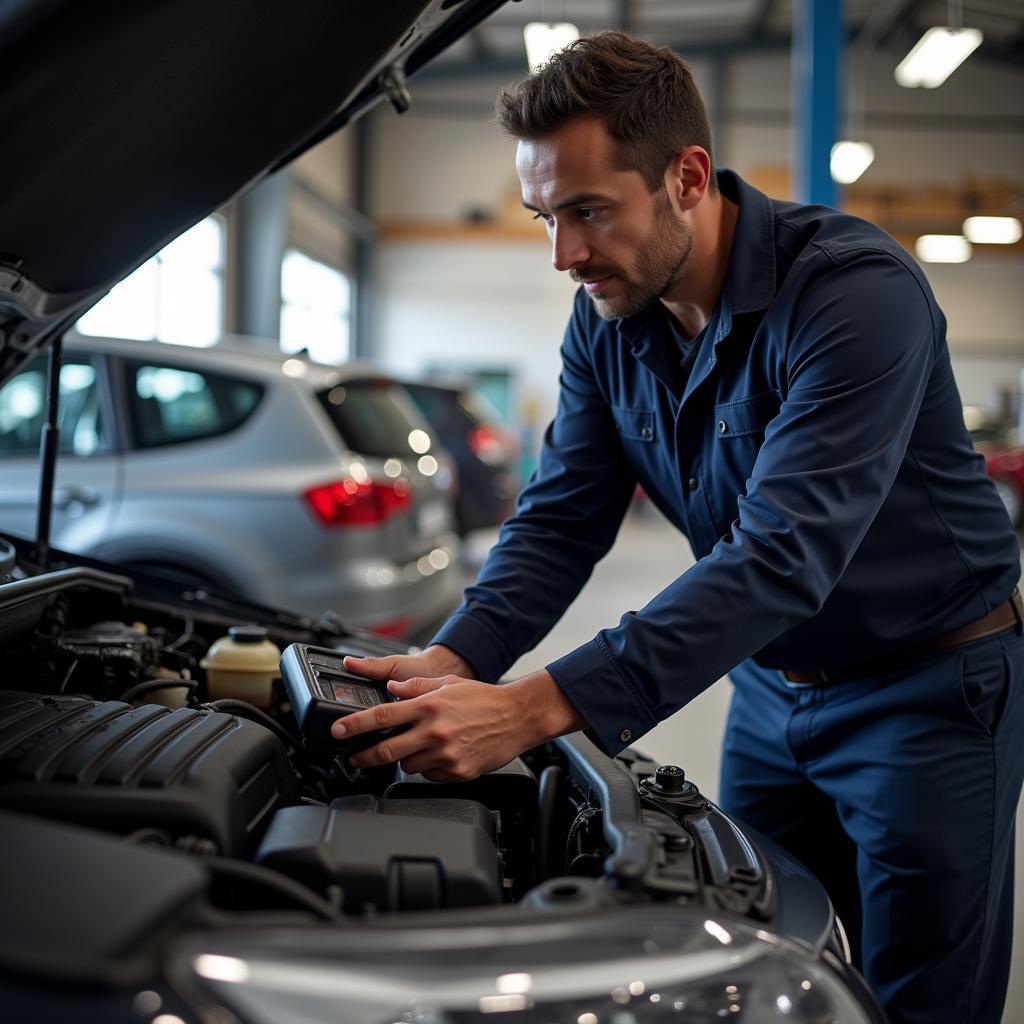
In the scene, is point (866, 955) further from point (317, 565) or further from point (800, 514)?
point (317, 565)

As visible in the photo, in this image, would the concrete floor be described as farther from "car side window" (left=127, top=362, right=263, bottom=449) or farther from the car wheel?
the car wheel

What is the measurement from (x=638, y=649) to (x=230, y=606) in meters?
0.97

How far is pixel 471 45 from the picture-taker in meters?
13.5

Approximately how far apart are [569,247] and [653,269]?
4.7 inches

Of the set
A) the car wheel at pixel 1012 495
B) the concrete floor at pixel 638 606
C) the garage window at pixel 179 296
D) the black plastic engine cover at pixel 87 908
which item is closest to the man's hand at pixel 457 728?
the black plastic engine cover at pixel 87 908

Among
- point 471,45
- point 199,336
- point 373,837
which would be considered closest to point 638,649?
point 373,837

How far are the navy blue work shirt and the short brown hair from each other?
18cm

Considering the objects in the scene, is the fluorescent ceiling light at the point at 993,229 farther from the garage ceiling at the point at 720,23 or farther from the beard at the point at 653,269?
the beard at the point at 653,269

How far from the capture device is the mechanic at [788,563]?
1.22 m

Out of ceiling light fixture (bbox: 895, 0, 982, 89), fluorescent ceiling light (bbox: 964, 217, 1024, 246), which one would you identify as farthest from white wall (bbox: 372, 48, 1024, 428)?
ceiling light fixture (bbox: 895, 0, 982, 89)

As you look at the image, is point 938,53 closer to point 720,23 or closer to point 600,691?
point 720,23

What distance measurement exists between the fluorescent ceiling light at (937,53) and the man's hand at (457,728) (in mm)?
8454

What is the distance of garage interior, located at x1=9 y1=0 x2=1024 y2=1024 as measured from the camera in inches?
536

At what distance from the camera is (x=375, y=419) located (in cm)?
412
